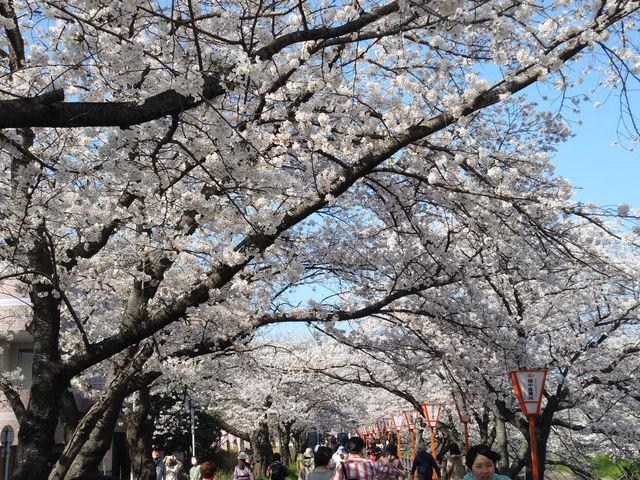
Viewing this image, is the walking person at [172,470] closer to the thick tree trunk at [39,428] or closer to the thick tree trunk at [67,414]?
the thick tree trunk at [67,414]

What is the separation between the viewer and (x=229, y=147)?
5.79 metres

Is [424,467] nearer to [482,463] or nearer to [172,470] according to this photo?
[172,470]

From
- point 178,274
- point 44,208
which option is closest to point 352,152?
point 44,208

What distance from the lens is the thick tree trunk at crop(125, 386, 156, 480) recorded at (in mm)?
15758

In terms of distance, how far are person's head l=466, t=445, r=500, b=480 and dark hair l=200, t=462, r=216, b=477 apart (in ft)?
15.1

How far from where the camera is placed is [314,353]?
31203 mm

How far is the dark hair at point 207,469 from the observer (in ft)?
27.6

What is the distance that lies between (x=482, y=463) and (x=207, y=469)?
4.79 m

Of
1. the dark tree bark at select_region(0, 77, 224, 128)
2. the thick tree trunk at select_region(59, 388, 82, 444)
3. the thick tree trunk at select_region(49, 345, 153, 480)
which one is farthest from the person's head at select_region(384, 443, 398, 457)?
the dark tree bark at select_region(0, 77, 224, 128)

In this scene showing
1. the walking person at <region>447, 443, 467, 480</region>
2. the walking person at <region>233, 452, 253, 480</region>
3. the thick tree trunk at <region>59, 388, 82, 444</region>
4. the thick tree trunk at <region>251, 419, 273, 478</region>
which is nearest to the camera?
the thick tree trunk at <region>59, 388, 82, 444</region>

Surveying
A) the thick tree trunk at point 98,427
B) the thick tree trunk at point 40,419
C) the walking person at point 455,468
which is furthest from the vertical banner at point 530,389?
the thick tree trunk at point 40,419

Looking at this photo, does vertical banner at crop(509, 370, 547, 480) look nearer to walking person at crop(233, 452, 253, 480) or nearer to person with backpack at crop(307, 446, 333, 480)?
person with backpack at crop(307, 446, 333, 480)

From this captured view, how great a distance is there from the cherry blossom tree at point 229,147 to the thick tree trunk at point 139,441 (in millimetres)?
5504

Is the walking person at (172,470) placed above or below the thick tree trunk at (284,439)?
below
